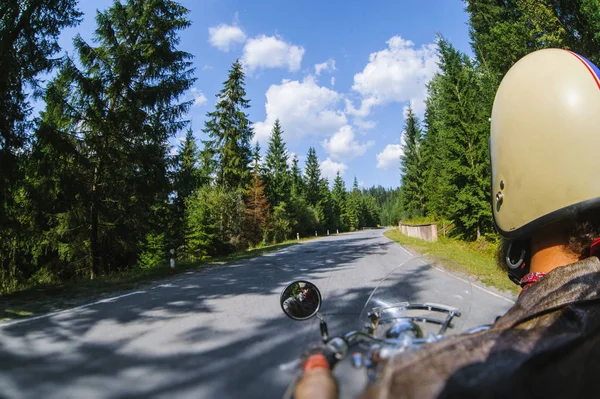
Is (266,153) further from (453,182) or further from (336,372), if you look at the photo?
(336,372)

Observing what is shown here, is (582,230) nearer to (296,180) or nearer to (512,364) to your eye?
(512,364)

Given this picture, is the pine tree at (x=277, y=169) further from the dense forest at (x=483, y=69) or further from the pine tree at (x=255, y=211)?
the dense forest at (x=483, y=69)

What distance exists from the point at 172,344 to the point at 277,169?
143ft

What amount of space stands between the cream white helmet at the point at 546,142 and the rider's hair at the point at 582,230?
0.05 meters

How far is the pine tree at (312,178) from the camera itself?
54.9 metres

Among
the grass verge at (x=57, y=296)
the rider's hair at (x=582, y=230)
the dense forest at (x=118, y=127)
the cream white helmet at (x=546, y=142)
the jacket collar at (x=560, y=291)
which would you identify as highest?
the dense forest at (x=118, y=127)

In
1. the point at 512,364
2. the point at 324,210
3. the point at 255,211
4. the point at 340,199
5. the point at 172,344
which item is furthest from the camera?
the point at 340,199

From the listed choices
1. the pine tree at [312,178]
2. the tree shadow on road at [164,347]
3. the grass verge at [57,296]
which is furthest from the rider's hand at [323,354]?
the pine tree at [312,178]

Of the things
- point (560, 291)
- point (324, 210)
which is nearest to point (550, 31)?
point (560, 291)

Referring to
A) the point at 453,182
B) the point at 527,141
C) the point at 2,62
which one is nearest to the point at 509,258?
the point at 527,141

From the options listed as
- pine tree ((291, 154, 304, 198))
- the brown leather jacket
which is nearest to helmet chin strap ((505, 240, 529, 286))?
the brown leather jacket

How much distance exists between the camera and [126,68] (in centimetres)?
1224

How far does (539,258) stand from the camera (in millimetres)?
1372

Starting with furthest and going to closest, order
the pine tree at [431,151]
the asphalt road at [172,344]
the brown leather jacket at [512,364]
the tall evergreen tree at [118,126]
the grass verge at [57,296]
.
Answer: the pine tree at [431,151] → the tall evergreen tree at [118,126] → the grass verge at [57,296] → the asphalt road at [172,344] → the brown leather jacket at [512,364]
